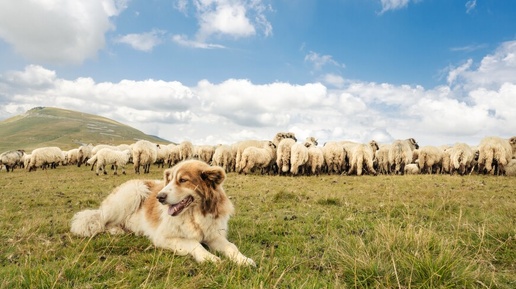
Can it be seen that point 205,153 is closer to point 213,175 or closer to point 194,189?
point 213,175

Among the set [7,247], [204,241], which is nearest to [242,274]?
[204,241]

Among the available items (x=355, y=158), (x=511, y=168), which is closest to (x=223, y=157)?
(x=355, y=158)

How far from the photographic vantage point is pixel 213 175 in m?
5.26

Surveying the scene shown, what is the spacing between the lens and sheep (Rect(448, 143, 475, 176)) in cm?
2258

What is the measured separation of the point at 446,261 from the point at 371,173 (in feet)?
66.3

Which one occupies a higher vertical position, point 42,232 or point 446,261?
point 446,261

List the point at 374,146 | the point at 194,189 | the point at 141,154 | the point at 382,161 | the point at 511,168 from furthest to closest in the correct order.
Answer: the point at 374,146 < the point at 141,154 < the point at 382,161 < the point at 511,168 < the point at 194,189

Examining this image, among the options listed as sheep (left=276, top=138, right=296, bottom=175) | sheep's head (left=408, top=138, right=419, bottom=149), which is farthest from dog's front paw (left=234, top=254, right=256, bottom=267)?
sheep's head (left=408, top=138, right=419, bottom=149)

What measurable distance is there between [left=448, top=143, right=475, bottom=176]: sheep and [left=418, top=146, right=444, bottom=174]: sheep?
1.02m

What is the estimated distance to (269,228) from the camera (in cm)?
694

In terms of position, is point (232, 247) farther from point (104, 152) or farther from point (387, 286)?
point (104, 152)

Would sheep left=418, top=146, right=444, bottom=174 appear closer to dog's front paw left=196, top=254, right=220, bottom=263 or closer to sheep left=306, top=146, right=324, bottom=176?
sheep left=306, top=146, right=324, bottom=176

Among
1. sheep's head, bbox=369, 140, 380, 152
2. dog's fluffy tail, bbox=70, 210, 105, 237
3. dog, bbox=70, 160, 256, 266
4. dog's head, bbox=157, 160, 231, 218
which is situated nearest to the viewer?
dog, bbox=70, 160, 256, 266

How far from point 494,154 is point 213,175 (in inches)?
911
